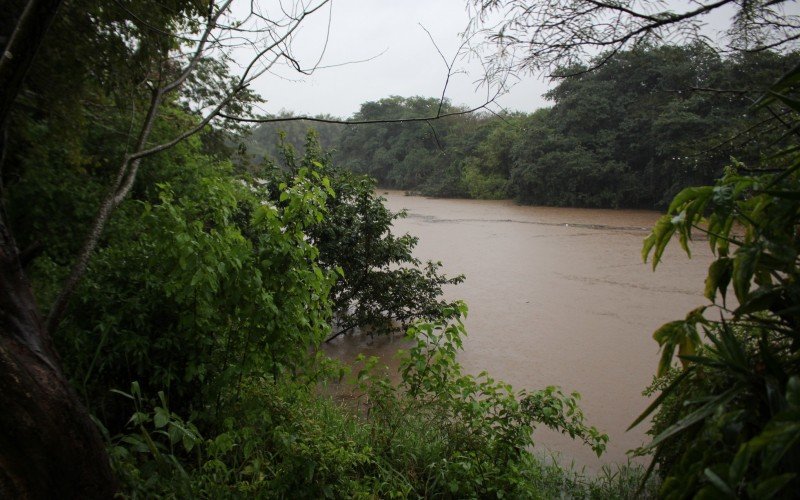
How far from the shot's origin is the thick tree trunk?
2.65ft

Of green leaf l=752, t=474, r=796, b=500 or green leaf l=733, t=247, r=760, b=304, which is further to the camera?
green leaf l=733, t=247, r=760, b=304

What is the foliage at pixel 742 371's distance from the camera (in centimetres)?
47

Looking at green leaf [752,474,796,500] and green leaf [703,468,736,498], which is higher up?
green leaf [752,474,796,500]

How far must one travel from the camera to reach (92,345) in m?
1.49

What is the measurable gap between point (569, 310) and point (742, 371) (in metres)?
4.42

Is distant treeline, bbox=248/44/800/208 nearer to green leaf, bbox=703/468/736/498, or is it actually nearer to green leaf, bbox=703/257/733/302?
green leaf, bbox=703/257/733/302

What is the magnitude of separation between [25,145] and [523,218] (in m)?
10.1

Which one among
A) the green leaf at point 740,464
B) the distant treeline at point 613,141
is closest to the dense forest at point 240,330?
the green leaf at point 740,464

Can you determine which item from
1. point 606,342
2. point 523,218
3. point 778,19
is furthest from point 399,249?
point 523,218

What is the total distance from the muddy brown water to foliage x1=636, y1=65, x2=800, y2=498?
1.97 meters

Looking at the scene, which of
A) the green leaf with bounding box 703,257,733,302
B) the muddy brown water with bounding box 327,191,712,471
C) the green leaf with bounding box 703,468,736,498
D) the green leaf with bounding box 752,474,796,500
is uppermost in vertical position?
the green leaf with bounding box 703,257,733,302

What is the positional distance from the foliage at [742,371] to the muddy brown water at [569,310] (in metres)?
1.97

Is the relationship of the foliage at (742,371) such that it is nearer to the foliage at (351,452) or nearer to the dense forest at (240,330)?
the dense forest at (240,330)

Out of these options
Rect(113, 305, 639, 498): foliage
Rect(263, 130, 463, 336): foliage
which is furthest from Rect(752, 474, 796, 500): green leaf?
Rect(263, 130, 463, 336): foliage
